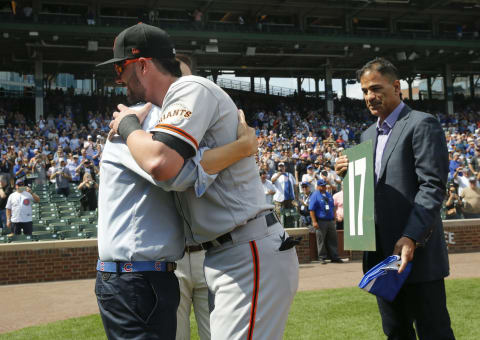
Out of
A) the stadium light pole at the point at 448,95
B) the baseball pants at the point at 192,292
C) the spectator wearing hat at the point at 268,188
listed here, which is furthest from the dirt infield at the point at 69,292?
the stadium light pole at the point at 448,95

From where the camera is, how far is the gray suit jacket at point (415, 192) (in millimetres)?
2807

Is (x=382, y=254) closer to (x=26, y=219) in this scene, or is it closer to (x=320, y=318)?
(x=320, y=318)

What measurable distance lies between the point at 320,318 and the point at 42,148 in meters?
15.3

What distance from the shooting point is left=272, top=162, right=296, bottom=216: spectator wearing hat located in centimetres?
1402

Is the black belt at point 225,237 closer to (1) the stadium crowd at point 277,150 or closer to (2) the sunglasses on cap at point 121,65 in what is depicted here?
(2) the sunglasses on cap at point 121,65

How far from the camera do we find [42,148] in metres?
19.3

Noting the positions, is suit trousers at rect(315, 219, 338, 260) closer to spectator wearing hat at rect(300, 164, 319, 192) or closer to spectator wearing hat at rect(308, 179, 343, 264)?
spectator wearing hat at rect(308, 179, 343, 264)

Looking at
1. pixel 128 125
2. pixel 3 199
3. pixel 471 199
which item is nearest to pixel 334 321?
pixel 128 125

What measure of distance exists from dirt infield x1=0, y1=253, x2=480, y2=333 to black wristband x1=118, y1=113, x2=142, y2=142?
5.42 metres

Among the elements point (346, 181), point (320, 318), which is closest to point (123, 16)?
point (320, 318)

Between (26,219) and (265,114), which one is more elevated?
(265,114)

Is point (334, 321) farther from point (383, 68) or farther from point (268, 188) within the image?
point (268, 188)

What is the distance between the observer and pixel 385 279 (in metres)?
2.81

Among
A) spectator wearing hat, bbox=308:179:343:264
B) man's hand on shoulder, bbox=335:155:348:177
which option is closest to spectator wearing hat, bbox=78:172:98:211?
spectator wearing hat, bbox=308:179:343:264
